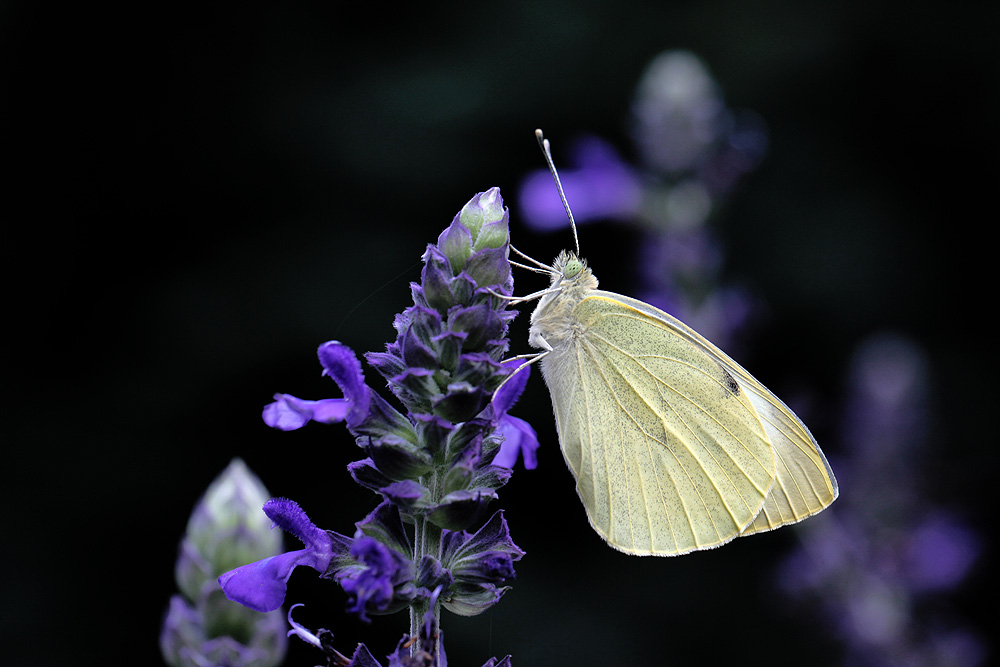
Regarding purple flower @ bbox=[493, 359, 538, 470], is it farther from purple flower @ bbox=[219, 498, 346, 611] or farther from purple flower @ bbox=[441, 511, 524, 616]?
purple flower @ bbox=[219, 498, 346, 611]

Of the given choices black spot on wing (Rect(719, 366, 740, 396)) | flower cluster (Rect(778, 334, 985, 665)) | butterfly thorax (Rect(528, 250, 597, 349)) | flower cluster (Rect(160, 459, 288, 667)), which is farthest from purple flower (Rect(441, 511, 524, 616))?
flower cluster (Rect(778, 334, 985, 665))

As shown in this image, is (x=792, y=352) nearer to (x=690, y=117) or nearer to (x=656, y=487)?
(x=690, y=117)

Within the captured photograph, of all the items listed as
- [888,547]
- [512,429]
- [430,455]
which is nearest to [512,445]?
[512,429]

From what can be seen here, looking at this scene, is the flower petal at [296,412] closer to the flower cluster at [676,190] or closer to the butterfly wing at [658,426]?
the butterfly wing at [658,426]

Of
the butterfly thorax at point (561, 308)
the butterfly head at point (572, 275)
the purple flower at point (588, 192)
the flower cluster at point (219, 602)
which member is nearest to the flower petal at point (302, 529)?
the flower cluster at point (219, 602)

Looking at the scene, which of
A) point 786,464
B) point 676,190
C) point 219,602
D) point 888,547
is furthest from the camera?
point 676,190

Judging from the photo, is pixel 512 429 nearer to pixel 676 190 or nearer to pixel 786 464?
pixel 786 464

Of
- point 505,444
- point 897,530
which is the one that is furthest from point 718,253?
point 505,444
